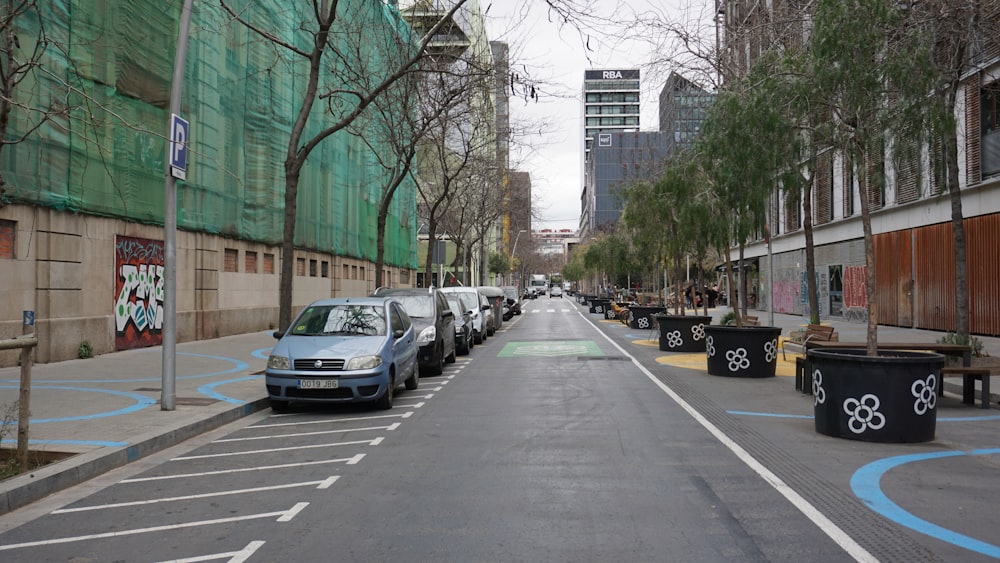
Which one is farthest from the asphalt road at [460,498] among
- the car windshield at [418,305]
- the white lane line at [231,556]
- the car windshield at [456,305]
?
the car windshield at [456,305]

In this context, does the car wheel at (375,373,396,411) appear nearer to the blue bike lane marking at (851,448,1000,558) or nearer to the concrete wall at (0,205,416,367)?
the blue bike lane marking at (851,448,1000,558)

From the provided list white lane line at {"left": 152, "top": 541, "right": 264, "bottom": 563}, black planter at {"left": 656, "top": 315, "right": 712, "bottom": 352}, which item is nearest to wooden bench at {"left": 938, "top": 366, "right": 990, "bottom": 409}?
black planter at {"left": 656, "top": 315, "right": 712, "bottom": 352}

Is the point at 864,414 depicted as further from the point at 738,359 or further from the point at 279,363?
the point at 279,363

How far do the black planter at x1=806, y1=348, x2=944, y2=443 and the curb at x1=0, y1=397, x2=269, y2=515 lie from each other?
23.7 feet

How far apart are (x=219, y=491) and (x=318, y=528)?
5.02 ft

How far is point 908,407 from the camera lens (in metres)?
7.97

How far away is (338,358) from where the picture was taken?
1000 centimetres

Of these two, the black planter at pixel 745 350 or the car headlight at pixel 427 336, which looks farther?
the car headlight at pixel 427 336

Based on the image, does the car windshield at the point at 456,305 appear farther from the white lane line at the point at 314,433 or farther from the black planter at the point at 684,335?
the white lane line at the point at 314,433

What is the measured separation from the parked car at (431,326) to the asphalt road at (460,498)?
181 inches

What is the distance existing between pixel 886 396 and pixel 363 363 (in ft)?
20.5

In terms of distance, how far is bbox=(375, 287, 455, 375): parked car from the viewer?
14.8m

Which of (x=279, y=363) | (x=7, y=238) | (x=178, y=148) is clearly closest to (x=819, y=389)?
(x=279, y=363)

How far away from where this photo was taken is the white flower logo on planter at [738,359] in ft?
46.2
